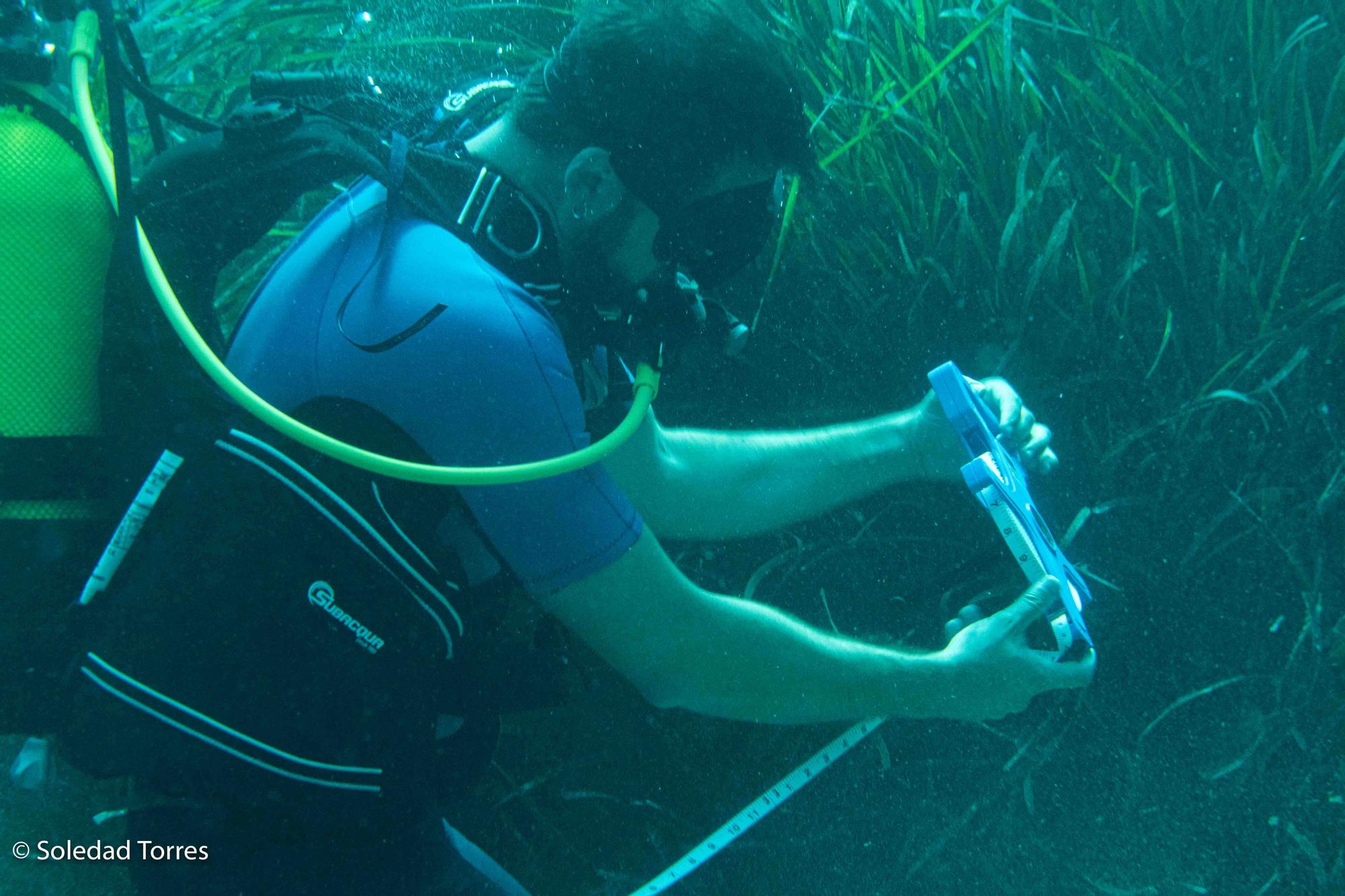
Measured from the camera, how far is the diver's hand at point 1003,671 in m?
1.62

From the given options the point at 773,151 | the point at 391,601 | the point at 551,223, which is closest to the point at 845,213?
the point at 773,151

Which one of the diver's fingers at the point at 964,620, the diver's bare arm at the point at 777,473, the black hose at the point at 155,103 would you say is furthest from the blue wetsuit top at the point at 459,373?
the diver's fingers at the point at 964,620

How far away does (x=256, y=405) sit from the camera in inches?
39.8

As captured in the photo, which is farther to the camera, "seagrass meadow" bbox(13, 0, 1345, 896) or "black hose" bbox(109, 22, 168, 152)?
"seagrass meadow" bbox(13, 0, 1345, 896)

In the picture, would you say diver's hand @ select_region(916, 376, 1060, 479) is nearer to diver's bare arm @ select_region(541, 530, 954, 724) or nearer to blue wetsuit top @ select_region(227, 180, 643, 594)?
diver's bare arm @ select_region(541, 530, 954, 724)

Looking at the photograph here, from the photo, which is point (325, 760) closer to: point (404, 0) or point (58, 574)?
point (58, 574)

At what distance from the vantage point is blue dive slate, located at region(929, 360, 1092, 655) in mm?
1537

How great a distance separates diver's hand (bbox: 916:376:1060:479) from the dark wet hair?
0.87 meters

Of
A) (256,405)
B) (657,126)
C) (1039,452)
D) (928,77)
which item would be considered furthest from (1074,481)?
(256,405)

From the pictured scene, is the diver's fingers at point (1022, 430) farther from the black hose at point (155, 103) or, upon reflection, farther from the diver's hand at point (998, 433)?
the black hose at point (155, 103)

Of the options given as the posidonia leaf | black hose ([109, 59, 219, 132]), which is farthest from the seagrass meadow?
black hose ([109, 59, 219, 132])

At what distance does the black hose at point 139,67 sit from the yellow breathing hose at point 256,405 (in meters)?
0.07

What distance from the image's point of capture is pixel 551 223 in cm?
136

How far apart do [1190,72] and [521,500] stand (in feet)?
6.59
